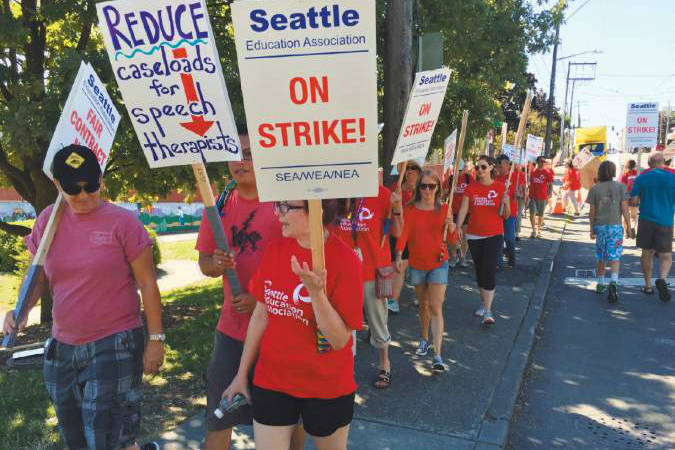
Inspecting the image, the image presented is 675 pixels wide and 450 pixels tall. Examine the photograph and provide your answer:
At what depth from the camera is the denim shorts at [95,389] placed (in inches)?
111

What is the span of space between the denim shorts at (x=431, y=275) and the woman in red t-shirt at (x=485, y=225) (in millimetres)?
1259

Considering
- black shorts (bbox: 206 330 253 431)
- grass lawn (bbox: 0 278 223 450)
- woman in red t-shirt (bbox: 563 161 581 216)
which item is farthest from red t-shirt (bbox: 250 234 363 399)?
woman in red t-shirt (bbox: 563 161 581 216)

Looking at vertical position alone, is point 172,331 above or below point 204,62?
below

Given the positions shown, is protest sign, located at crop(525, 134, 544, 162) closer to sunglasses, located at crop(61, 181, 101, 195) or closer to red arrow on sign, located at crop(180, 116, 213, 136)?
red arrow on sign, located at crop(180, 116, 213, 136)

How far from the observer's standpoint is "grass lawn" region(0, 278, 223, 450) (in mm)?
4059

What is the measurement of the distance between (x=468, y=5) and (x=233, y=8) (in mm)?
8476

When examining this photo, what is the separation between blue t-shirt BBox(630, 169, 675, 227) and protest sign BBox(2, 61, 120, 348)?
7.46 m

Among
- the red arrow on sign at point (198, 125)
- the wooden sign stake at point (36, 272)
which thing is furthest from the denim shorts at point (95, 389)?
the red arrow on sign at point (198, 125)

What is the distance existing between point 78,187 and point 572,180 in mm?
18212

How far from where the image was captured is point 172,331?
22.6 ft

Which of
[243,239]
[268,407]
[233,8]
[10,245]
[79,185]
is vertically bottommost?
[10,245]

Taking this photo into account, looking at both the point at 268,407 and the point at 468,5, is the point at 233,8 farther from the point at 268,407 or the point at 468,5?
the point at 468,5

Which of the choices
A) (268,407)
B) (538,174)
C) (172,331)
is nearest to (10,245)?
(172,331)

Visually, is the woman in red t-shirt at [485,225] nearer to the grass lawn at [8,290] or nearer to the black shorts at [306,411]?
the black shorts at [306,411]
